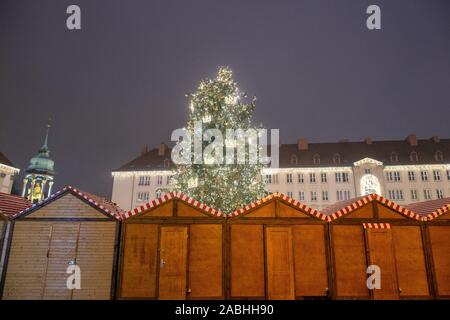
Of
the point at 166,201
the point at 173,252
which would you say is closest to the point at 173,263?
the point at 173,252

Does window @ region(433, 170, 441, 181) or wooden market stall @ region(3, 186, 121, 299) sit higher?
window @ region(433, 170, 441, 181)

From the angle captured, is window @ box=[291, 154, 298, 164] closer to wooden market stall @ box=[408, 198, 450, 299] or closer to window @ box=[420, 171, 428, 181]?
window @ box=[420, 171, 428, 181]

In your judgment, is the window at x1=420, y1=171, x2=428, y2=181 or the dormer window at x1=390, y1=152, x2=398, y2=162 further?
the dormer window at x1=390, y1=152, x2=398, y2=162

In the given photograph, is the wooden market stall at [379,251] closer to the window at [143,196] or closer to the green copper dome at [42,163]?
the green copper dome at [42,163]

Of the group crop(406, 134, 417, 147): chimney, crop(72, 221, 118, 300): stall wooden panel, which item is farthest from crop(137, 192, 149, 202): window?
crop(406, 134, 417, 147): chimney

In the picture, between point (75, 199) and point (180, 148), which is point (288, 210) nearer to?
point (75, 199)

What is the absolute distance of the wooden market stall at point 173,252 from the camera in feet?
35.3

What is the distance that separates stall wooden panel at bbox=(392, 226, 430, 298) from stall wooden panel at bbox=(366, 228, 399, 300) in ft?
0.70

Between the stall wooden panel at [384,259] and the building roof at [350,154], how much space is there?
40409mm

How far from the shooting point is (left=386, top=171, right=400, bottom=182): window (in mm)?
49312

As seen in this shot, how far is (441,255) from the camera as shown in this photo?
443 inches

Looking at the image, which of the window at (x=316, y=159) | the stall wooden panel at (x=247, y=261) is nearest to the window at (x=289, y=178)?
the window at (x=316, y=159)

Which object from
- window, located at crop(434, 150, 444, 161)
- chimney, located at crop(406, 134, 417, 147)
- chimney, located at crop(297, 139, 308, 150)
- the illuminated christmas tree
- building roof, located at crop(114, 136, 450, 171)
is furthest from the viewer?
chimney, located at crop(297, 139, 308, 150)
